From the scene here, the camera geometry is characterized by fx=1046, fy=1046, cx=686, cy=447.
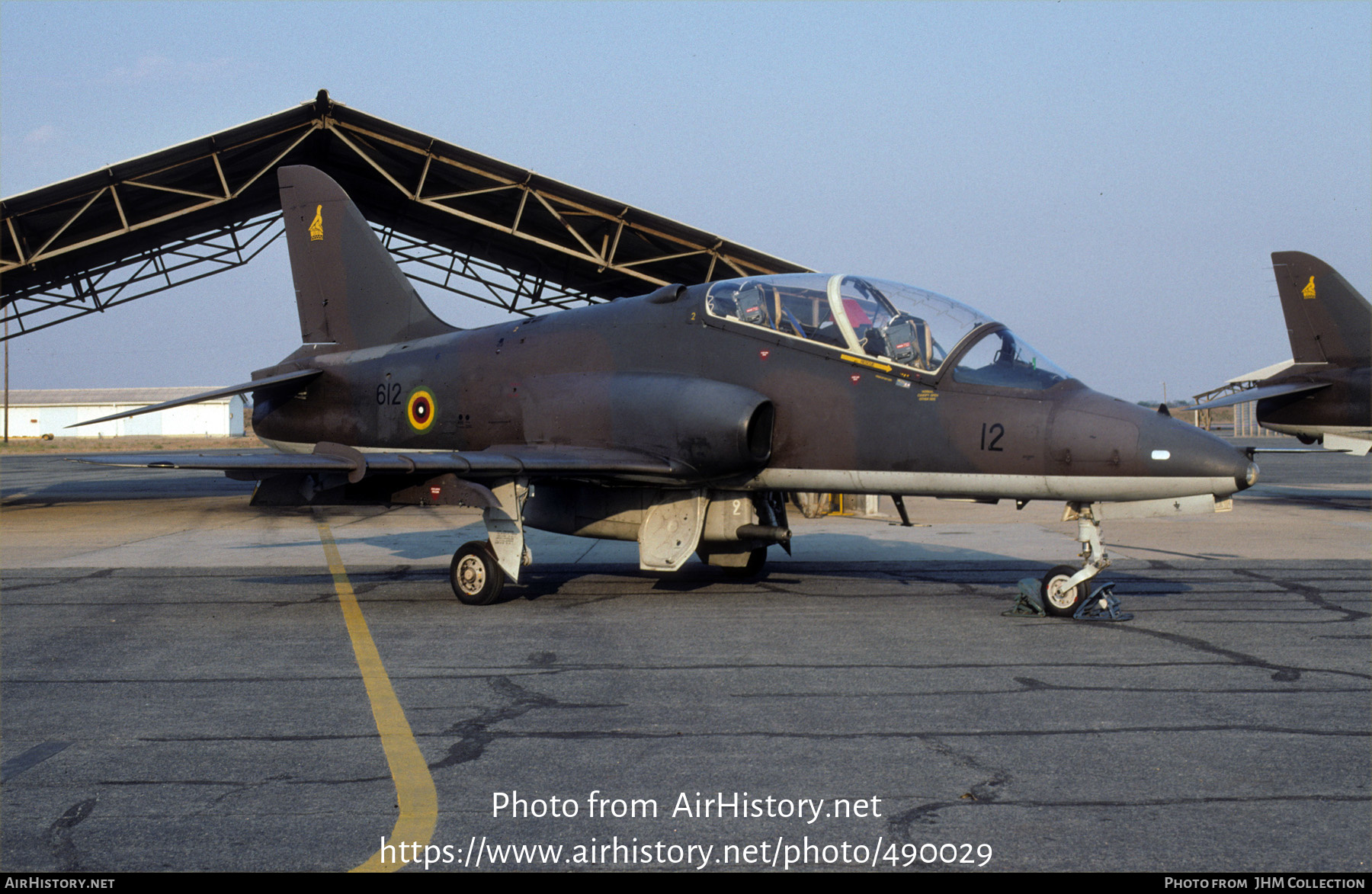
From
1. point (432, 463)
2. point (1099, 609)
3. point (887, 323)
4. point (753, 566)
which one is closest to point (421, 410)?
point (432, 463)

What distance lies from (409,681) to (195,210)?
18.3 meters

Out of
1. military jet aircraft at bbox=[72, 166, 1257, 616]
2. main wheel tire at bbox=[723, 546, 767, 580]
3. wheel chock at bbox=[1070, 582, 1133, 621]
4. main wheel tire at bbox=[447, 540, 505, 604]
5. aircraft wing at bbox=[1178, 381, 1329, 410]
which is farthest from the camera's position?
aircraft wing at bbox=[1178, 381, 1329, 410]

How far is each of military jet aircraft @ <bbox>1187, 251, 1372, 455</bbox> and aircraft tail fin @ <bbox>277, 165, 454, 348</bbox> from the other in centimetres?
1724

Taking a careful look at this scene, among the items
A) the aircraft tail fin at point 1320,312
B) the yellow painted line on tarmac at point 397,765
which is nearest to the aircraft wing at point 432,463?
the yellow painted line on tarmac at point 397,765

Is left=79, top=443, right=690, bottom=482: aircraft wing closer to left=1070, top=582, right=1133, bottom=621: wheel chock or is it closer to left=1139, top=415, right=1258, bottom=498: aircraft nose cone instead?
left=1070, top=582, right=1133, bottom=621: wheel chock

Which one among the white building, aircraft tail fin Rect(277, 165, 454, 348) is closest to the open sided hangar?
aircraft tail fin Rect(277, 165, 454, 348)

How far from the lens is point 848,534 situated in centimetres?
1723

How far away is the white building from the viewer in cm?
9662

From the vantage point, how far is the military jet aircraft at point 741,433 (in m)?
8.70

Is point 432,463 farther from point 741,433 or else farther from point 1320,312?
point 1320,312

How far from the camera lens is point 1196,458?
8.20 metres

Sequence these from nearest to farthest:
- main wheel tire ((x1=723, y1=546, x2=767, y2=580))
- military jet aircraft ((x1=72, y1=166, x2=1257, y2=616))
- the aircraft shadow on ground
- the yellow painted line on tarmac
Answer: the yellow painted line on tarmac → military jet aircraft ((x1=72, y1=166, x2=1257, y2=616)) → the aircraft shadow on ground → main wheel tire ((x1=723, y1=546, x2=767, y2=580))

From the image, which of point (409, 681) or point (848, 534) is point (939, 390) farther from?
point (848, 534)

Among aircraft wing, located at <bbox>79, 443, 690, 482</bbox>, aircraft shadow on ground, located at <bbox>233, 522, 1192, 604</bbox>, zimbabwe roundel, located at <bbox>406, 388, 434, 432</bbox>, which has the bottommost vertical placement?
aircraft shadow on ground, located at <bbox>233, 522, 1192, 604</bbox>
